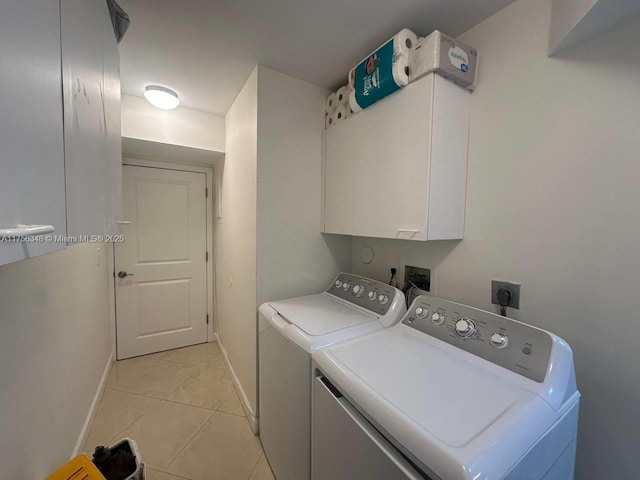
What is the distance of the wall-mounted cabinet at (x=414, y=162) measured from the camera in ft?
3.89

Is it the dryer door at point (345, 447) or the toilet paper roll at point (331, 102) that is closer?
the dryer door at point (345, 447)

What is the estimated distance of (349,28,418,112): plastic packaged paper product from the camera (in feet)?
3.96

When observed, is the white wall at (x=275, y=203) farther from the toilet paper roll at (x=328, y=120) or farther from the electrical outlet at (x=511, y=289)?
the electrical outlet at (x=511, y=289)

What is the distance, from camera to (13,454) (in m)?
0.94

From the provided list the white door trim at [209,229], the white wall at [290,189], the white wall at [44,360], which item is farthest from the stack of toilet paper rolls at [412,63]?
the white door trim at [209,229]

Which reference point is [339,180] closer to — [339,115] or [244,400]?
[339,115]

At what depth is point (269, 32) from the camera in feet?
4.42

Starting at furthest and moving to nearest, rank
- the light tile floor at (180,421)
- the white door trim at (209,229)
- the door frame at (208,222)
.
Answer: the white door trim at (209,229) < the door frame at (208,222) < the light tile floor at (180,421)

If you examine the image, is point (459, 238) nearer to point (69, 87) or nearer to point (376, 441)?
point (376, 441)

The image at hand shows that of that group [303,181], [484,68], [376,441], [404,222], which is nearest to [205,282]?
[303,181]

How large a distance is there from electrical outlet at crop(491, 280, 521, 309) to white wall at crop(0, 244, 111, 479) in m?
2.04

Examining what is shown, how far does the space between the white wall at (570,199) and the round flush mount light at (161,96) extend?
2.04 m

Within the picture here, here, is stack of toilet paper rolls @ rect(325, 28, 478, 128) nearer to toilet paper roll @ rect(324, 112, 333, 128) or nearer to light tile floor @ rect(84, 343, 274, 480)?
toilet paper roll @ rect(324, 112, 333, 128)

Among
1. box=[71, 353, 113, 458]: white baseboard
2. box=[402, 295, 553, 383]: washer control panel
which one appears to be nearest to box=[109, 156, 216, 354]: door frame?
box=[71, 353, 113, 458]: white baseboard
